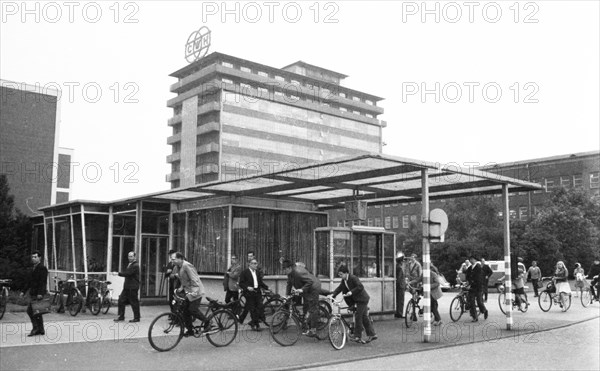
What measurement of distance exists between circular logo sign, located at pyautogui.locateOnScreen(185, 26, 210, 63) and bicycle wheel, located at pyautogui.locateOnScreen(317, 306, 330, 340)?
91110 millimetres

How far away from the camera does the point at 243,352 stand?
36.1 feet

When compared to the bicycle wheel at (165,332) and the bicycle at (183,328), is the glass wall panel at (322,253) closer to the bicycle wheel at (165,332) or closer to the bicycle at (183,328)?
the bicycle at (183,328)

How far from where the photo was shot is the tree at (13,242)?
23766 mm

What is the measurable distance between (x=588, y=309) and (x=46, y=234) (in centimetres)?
2025

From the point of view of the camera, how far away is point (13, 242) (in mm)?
26281

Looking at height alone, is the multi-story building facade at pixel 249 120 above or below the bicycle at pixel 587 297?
above

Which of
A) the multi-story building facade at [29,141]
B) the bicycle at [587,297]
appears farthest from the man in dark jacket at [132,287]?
the multi-story building facade at [29,141]

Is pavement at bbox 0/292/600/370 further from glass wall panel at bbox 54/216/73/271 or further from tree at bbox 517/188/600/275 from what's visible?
tree at bbox 517/188/600/275

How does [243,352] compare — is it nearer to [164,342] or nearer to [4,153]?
[164,342]

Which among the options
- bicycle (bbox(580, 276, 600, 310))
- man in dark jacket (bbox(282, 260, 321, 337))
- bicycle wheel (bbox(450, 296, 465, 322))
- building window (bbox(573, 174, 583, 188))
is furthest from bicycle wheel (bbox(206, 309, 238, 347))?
building window (bbox(573, 174, 583, 188))

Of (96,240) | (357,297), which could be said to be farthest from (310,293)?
(96,240)

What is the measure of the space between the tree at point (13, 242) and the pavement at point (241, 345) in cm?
739

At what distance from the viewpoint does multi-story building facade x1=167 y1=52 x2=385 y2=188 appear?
9294 centimetres

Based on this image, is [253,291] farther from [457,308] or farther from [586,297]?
[586,297]
